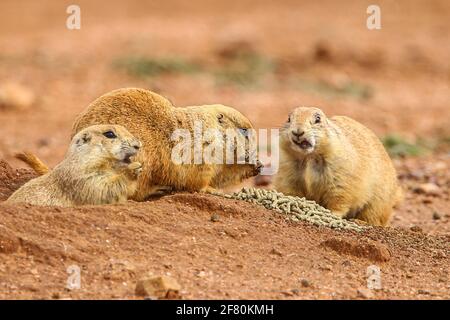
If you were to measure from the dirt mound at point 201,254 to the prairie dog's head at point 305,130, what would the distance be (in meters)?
0.86

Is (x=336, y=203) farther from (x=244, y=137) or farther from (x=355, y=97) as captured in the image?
(x=355, y=97)

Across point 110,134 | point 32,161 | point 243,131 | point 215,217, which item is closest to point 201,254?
point 215,217

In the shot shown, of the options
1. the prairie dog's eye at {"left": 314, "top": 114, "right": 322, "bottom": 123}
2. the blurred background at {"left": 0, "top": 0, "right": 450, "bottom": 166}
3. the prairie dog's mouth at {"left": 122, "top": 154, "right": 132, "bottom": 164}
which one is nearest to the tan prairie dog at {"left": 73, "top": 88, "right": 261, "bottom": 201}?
the prairie dog's mouth at {"left": 122, "top": 154, "right": 132, "bottom": 164}

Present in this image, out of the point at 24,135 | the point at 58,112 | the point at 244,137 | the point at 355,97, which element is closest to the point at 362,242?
the point at 244,137

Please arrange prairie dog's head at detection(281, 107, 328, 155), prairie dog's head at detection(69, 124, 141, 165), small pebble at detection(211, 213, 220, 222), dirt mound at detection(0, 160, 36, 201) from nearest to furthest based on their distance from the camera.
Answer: small pebble at detection(211, 213, 220, 222) → prairie dog's head at detection(69, 124, 141, 165) → dirt mound at detection(0, 160, 36, 201) → prairie dog's head at detection(281, 107, 328, 155)

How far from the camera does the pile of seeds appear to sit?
8164mm

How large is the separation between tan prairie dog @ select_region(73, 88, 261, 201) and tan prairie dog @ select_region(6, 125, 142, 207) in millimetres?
205

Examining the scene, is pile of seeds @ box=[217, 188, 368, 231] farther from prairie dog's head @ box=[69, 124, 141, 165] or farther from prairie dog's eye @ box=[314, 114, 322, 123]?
prairie dog's head @ box=[69, 124, 141, 165]

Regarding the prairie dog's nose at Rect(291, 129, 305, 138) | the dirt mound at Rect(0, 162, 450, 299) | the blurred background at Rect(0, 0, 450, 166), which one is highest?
the blurred background at Rect(0, 0, 450, 166)

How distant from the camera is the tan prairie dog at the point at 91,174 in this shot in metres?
7.70

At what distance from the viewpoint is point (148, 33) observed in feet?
75.4

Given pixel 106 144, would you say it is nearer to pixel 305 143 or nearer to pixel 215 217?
pixel 215 217
